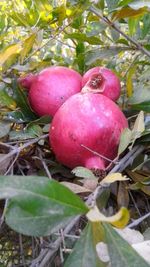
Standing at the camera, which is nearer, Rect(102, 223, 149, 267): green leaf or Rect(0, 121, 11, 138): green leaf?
Rect(102, 223, 149, 267): green leaf

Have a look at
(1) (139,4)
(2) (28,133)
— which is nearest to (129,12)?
(1) (139,4)

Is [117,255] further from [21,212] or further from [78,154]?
[78,154]

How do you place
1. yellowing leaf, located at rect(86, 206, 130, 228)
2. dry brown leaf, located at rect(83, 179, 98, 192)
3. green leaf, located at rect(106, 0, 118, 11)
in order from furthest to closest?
green leaf, located at rect(106, 0, 118, 11), dry brown leaf, located at rect(83, 179, 98, 192), yellowing leaf, located at rect(86, 206, 130, 228)

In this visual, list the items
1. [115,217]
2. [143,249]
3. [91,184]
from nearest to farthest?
[115,217]
[143,249]
[91,184]

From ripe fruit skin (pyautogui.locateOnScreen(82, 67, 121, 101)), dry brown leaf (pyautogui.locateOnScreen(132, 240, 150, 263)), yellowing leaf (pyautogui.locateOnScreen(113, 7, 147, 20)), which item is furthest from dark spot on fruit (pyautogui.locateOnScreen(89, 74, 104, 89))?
dry brown leaf (pyautogui.locateOnScreen(132, 240, 150, 263))

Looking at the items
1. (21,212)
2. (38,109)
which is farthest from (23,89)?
(21,212)

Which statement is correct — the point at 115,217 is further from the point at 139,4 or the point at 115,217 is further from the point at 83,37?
the point at 83,37

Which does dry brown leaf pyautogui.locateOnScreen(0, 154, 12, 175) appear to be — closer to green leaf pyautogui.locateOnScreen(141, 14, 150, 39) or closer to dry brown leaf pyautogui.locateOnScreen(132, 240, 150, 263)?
dry brown leaf pyautogui.locateOnScreen(132, 240, 150, 263)
